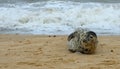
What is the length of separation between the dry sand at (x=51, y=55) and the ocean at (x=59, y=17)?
4.50ft

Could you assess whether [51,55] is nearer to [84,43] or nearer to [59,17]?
[84,43]

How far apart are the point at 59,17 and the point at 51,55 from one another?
14.5ft

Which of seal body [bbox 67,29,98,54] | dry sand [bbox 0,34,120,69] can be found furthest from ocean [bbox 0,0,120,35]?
seal body [bbox 67,29,98,54]

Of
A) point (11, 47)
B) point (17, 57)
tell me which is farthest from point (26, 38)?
point (17, 57)

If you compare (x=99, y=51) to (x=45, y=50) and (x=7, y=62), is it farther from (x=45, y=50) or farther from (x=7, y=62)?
(x=7, y=62)

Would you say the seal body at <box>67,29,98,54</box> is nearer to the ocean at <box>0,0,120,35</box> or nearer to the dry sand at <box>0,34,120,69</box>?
the dry sand at <box>0,34,120,69</box>

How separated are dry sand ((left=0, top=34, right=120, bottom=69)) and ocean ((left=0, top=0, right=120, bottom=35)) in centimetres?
137

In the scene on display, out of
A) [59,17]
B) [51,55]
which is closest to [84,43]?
[51,55]

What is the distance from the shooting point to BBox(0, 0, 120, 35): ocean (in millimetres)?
9133

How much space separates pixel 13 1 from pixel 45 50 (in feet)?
22.8

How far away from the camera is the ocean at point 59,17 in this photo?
30.0 feet

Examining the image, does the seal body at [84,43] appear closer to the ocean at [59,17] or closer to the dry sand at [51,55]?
the dry sand at [51,55]

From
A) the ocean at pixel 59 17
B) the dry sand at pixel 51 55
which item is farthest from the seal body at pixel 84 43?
the ocean at pixel 59 17

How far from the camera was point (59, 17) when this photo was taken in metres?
10.3
